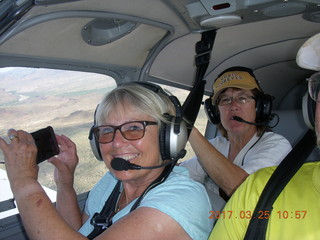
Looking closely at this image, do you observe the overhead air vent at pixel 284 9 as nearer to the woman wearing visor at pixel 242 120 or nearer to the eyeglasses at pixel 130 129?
the woman wearing visor at pixel 242 120

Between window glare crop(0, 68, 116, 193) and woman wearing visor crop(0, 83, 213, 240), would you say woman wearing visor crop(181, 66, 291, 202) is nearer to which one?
woman wearing visor crop(0, 83, 213, 240)

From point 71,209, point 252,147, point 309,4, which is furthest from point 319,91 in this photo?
point 71,209

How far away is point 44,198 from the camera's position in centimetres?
117

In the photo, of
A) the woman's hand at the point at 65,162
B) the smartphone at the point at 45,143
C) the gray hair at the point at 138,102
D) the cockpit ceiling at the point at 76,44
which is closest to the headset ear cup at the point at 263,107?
the cockpit ceiling at the point at 76,44

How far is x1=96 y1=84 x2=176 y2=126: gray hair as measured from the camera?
1412 millimetres

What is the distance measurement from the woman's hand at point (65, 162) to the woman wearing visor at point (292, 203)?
0.90m

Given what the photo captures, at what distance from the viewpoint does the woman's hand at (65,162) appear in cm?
176

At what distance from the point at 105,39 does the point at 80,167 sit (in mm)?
790

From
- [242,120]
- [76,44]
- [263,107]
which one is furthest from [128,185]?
[263,107]

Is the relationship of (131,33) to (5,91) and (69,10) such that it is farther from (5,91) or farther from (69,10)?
(5,91)

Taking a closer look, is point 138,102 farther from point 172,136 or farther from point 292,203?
point 292,203

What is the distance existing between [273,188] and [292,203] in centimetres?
8

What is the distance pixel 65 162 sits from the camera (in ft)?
5.82

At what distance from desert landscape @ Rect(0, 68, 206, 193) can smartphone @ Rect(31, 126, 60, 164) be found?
0.60 feet
